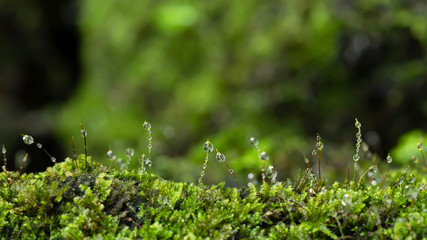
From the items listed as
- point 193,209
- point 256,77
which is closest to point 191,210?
point 193,209

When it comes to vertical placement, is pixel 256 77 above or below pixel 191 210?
above

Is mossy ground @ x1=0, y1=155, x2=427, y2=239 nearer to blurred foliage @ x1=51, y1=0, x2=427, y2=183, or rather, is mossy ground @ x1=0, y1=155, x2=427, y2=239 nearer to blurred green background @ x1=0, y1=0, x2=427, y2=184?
blurred green background @ x1=0, y1=0, x2=427, y2=184

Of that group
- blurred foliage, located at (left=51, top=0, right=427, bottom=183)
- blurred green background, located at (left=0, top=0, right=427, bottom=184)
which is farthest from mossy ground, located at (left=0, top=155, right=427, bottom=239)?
blurred foliage, located at (left=51, top=0, right=427, bottom=183)

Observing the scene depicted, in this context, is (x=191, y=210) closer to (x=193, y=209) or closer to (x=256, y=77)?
(x=193, y=209)

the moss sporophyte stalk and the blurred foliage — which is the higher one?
the blurred foliage

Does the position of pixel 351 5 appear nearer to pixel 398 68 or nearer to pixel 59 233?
pixel 398 68

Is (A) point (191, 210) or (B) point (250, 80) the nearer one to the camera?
(A) point (191, 210)

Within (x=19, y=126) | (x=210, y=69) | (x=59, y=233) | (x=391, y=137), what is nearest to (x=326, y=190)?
(x=59, y=233)
